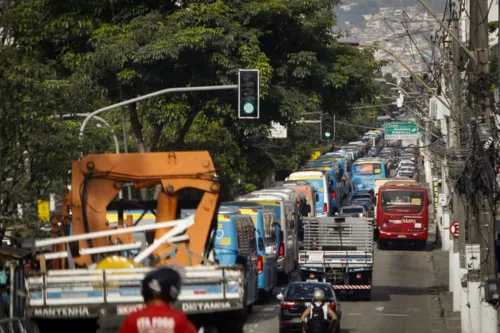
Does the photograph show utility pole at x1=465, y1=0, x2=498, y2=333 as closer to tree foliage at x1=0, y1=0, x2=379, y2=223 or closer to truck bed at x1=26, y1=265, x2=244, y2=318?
tree foliage at x1=0, y1=0, x2=379, y2=223

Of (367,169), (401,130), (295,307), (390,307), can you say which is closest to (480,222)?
(295,307)

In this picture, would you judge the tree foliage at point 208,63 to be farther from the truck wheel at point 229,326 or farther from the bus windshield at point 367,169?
the bus windshield at point 367,169

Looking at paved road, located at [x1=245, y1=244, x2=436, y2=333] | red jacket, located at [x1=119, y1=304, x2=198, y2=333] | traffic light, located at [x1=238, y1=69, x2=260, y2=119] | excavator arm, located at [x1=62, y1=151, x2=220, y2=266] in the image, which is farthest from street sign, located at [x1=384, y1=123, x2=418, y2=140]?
red jacket, located at [x1=119, y1=304, x2=198, y2=333]

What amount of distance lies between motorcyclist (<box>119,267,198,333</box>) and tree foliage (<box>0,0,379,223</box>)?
1665 cm

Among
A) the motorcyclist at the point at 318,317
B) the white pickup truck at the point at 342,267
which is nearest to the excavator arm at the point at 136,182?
the motorcyclist at the point at 318,317

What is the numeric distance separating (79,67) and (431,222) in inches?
1493

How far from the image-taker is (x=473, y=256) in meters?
23.8

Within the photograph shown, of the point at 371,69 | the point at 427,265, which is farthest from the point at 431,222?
the point at 371,69

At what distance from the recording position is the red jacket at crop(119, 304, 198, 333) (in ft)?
25.5

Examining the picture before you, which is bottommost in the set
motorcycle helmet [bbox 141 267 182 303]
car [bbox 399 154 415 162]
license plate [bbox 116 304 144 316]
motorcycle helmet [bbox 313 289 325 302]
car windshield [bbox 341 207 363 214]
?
motorcycle helmet [bbox 313 289 325 302]

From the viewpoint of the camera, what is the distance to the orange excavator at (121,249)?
14086 millimetres

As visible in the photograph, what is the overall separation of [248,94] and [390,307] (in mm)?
8724

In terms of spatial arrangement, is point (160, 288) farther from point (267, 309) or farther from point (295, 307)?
point (267, 309)

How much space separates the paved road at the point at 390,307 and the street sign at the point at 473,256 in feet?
14.7
